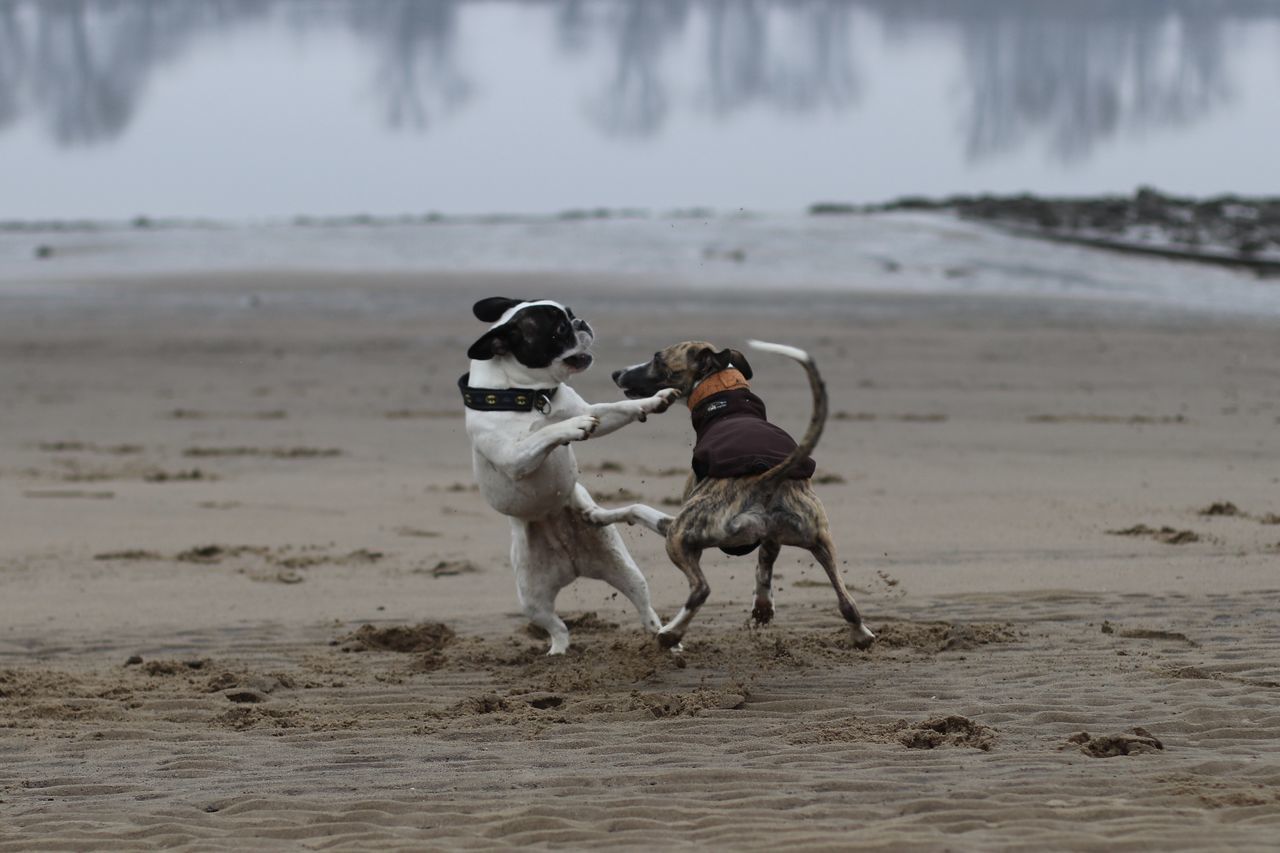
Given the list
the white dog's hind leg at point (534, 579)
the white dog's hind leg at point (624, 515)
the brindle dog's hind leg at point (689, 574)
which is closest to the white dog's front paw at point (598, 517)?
the white dog's hind leg at point (624, 515)

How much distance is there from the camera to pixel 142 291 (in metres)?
29.0

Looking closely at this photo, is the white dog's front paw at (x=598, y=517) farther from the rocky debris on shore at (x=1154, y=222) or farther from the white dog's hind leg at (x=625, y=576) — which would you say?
the rocky debris on shore at (x=1154, y=222)

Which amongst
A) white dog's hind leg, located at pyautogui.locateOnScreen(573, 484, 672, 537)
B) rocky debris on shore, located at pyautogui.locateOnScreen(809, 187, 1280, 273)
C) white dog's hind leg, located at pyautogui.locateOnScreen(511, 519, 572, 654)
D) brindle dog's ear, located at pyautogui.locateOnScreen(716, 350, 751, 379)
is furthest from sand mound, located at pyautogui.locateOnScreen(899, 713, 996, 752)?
rocky debris on shore, located at pyautogui.locateOnScreen(809, 187, 1280, 273)

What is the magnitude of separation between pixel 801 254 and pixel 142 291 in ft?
43.1

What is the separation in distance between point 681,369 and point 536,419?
73 cm

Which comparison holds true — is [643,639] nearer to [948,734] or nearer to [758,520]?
[758,520]

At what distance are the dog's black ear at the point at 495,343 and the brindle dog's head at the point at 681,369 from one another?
57cm

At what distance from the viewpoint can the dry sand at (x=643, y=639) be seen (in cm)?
539

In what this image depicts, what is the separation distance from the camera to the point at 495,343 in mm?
7312

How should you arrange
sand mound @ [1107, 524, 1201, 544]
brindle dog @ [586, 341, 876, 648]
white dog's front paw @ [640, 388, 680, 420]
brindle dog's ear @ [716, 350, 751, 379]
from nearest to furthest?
brindle dog @ [586, 341, 876, 648], white dog's front paw @ [640, 388, 680, 420], brindle dog's ear @ [716, 350, 751, 379], sand mound @ [1107, 524, 1201, 544]

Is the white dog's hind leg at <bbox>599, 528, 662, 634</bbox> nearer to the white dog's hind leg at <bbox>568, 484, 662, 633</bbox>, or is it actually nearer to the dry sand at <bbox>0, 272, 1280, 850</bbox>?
the white dog's hind leg at <bbox>568, 484, 662, 633</bbox>

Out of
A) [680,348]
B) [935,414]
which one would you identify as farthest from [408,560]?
[935,414]

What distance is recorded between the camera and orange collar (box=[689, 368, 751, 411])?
7410 mm

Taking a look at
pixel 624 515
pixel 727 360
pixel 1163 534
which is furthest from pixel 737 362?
pixel 1163 534
